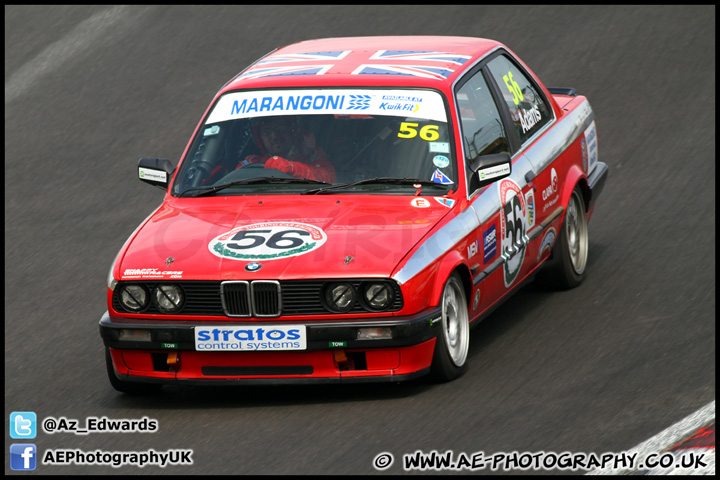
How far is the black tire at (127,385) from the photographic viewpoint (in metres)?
7.75

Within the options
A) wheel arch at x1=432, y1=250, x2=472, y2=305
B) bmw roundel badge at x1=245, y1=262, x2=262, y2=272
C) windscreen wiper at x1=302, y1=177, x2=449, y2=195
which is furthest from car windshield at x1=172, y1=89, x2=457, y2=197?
bmw roundel badge at x1=245, y1=262, x2=262, y2=272

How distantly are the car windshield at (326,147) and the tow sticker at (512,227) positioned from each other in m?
0.55

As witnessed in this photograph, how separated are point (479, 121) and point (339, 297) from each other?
6.83 feet

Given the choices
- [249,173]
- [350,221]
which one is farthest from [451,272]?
[249,173]

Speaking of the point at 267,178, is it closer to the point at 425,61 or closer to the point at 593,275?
the point at 425,61

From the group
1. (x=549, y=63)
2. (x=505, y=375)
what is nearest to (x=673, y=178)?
(x=549, y=63)

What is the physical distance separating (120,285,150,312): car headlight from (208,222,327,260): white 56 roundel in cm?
45

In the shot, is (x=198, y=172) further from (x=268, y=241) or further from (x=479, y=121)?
(x=479, y=121)

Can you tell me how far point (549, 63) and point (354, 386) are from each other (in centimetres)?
800

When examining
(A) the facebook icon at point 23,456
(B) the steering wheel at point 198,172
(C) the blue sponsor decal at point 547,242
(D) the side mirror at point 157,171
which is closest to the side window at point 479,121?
(C) the blue sponsor decal at point 547,242

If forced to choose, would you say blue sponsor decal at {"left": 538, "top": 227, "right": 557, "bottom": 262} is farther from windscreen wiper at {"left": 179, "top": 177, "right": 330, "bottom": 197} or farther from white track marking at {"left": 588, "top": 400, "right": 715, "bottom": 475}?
white track marking at {"left": 588, "top": 400, "right": 715, "bottom": 475}

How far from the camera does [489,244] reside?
8.30 metres

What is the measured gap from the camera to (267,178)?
27.3 ft

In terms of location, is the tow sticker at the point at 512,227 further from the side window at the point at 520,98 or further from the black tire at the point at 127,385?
the black tire at the point at 127,385
